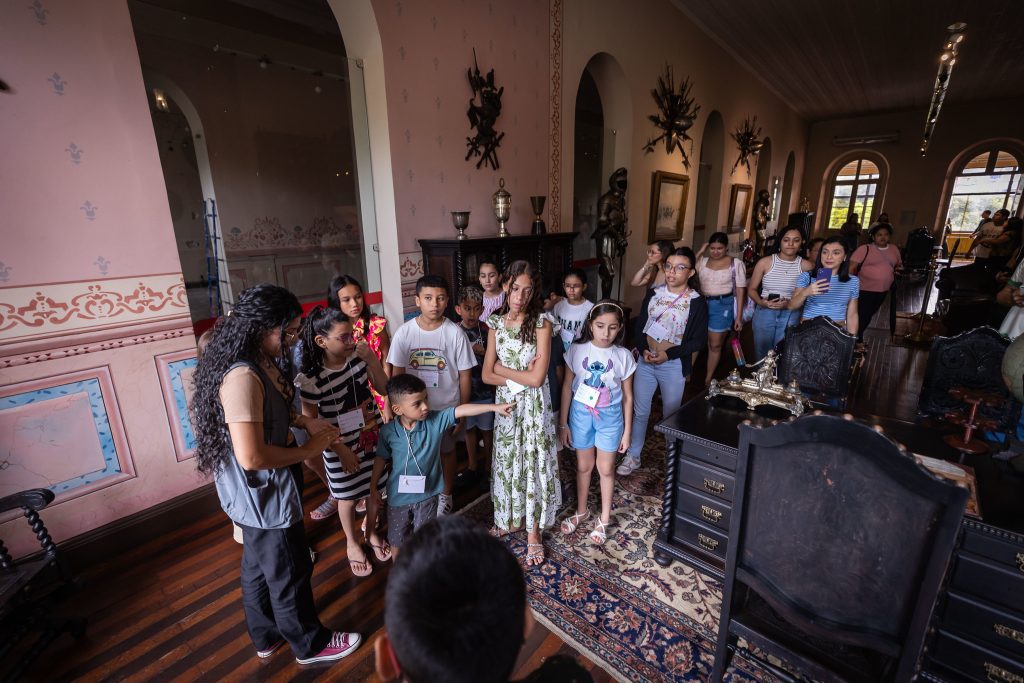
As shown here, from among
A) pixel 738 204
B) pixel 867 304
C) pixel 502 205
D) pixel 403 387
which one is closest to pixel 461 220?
pixel 502 205

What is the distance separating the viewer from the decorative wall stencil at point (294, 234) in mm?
4477

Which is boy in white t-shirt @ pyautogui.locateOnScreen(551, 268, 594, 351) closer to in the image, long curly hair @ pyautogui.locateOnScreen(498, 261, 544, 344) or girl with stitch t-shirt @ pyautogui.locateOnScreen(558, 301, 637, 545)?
girl with stitch t-shirt @ pyautogui.locateOnScreen(558, 301, 637, 545)

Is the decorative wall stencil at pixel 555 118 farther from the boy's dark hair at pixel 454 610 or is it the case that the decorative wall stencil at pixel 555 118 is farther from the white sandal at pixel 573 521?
the boy's dark hair at pixel 454 610

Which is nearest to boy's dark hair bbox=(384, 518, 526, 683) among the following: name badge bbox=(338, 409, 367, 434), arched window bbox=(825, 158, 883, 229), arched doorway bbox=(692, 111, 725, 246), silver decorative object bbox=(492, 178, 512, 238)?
name badge bbox=(338, 409, 367, 434)

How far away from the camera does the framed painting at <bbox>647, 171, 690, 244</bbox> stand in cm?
651

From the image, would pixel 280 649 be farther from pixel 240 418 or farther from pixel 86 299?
pixel 86 299

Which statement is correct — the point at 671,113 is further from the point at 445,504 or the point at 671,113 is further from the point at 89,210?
the point at 89,210

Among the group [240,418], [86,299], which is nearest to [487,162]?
[86,299]

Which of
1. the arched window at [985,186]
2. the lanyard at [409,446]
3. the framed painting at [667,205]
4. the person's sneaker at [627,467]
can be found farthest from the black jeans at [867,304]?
the arched window at [985,186]

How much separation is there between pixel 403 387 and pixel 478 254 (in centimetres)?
195

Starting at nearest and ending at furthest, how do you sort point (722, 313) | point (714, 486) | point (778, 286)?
point (714, 486) < point (778, 286) < point (722, 313)

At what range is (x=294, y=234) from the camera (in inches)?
193

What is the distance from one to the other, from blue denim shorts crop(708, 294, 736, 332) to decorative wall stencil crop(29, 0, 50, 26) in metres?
4.33

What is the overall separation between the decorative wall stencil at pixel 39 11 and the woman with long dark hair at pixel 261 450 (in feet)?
5.66
